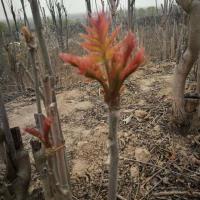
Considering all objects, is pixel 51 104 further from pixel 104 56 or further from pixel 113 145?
pixel 104 56

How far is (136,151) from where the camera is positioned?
95.7 inches

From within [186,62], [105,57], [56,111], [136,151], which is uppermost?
[105,57]

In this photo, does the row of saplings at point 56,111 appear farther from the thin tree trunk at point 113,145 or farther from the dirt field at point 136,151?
the dirt field at point 136,151

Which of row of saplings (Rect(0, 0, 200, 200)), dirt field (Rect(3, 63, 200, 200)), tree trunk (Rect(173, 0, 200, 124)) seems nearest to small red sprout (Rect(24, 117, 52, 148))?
row of saplings (Rect(0, 0, 200, 200))

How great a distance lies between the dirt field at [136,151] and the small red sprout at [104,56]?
132 centimetres

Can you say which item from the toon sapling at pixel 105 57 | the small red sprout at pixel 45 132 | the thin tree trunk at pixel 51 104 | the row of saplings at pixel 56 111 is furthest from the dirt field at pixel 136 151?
the toon sapling at pixel 105 57

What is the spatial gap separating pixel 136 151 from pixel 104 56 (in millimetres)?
1841

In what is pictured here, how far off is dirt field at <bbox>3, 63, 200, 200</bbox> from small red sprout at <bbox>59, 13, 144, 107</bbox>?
1.32 meters

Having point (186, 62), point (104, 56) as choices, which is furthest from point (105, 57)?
point (186, 62)

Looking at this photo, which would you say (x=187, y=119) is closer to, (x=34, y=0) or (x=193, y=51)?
(x=193, y=51)

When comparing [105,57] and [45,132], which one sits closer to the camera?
[105,57]

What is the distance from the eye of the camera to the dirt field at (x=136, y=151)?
201 cm

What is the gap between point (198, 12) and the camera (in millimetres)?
2232

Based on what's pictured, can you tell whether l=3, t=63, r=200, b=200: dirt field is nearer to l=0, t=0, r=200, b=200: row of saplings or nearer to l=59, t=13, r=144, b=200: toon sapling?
l=0, t=0, r=200, b=200: row of saplings
